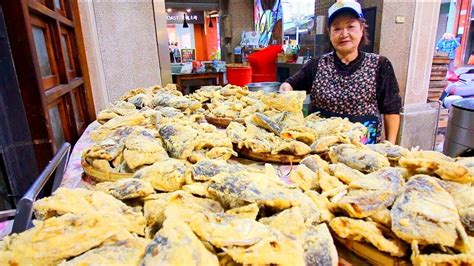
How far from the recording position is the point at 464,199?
845 mm

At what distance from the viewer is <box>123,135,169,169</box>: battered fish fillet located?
1.26 m

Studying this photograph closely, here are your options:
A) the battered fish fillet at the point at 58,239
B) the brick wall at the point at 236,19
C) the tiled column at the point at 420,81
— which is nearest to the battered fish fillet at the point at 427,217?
the battered fish fillet at the point at 58,239

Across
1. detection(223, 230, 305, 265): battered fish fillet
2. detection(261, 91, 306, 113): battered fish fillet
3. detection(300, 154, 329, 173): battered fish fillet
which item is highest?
detection(261, 91, 306, 113): battered fish fillet

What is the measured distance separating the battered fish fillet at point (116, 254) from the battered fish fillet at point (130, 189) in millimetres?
267

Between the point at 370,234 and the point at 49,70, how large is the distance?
2.33 metres

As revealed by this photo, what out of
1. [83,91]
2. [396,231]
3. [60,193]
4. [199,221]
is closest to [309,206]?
[396,231]

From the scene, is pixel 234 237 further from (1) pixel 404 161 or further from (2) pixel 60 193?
(1) pixel 404 161

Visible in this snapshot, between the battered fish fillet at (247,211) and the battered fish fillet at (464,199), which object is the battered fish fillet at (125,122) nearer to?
the battered fish fillet at (247,211)

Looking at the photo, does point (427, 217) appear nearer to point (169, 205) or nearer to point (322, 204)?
point (322, 204)

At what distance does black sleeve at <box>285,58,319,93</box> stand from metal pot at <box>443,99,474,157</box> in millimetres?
2045

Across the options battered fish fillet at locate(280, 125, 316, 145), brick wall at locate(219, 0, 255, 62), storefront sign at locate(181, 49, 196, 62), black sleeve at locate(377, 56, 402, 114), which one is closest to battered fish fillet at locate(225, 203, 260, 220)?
battered fish fillet at locate(280, 125, 316, 145)

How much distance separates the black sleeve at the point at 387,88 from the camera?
2.48 meters

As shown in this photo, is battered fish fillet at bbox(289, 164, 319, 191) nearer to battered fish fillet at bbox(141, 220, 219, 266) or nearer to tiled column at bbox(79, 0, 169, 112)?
battered fish fillet at bbox(141, 220, 219, 266)

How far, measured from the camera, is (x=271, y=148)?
1511 mm
